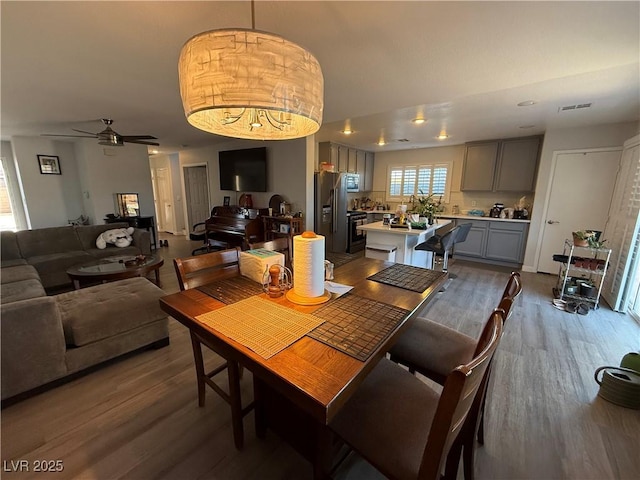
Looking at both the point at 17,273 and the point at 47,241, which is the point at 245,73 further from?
the point at 47,241

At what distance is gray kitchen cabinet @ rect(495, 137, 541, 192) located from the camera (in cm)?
457

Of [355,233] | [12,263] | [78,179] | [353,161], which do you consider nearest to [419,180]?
[353,161]

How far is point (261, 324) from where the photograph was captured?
108cm

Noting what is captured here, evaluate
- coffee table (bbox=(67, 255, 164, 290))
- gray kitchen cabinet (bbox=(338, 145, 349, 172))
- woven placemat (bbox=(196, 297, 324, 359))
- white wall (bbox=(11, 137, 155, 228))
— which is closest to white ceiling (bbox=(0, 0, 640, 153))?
woven placemat (bbox=(196, 297, 324, 359))

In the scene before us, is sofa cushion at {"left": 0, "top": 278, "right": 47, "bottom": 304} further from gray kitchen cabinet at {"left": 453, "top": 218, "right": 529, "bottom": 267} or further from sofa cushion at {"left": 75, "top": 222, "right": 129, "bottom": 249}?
gray kitchen cabinet at {"left": 453, "top": 218, "right": 529, "bottom": 267}

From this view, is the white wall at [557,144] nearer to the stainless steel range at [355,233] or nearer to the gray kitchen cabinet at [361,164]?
the stainless steel range at [355,233]

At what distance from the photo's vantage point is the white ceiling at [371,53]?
4.56 ft

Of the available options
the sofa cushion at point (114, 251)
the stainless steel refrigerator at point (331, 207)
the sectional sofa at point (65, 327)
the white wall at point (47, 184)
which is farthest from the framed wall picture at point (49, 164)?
the stainless steel refrigerator at point (331, 207)

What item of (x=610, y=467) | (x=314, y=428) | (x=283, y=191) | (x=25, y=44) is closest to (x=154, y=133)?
(x=283, y=191)

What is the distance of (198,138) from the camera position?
16.7 ft

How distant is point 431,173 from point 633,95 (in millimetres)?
3471

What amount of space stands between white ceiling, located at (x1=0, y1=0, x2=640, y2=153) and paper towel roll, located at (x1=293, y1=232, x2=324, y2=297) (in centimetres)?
123

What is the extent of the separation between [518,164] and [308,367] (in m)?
5.61

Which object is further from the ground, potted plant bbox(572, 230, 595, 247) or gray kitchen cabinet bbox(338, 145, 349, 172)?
gray kitchen cabinet bbox(338, 145, 349, 172)
